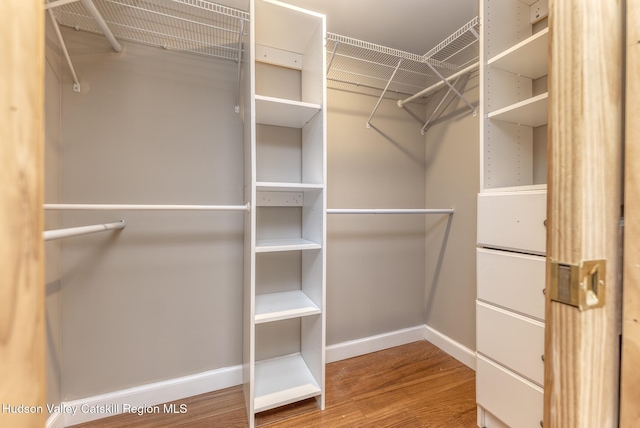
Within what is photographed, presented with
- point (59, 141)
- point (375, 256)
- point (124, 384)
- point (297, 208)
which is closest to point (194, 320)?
point (124, 384)

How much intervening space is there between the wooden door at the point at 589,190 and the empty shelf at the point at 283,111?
1.08 metres

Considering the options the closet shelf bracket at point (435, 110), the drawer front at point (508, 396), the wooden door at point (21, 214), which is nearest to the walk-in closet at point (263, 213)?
the drawer front at point (508, 396)

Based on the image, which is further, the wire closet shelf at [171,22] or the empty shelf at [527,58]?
the wire closet shelf at [171,22]

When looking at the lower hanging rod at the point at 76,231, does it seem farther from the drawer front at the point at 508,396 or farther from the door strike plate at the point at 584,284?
the drawer front at the point at 508,396

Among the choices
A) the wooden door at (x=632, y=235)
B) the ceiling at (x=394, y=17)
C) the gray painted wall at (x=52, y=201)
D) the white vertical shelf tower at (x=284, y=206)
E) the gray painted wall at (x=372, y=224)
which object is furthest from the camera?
the gray painted wall at (x=372, y=224)

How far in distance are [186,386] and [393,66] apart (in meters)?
2.38

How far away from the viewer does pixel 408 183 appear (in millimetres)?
2078

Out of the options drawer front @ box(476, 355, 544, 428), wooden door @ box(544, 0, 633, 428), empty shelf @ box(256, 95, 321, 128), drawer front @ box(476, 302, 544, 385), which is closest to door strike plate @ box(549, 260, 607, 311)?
wooden door @ box(544, 0, 633, 428)

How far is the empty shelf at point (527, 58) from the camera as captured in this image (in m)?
1.09

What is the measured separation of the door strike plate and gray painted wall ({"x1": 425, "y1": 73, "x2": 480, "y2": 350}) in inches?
58.1

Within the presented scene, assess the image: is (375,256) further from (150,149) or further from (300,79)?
(150,149)

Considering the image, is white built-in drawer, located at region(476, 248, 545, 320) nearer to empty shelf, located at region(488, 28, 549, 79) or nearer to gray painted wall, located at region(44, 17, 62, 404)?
empty shelf, located at region(488, 28, 549, 79)

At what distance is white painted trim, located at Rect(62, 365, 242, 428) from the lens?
4.26ft

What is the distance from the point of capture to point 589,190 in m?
0.37
